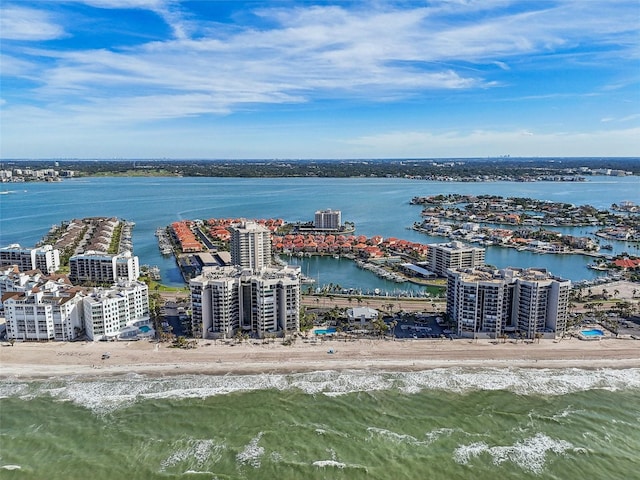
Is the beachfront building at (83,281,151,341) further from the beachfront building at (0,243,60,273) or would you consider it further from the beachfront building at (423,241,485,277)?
the beachfront building at (423,241,485,277)

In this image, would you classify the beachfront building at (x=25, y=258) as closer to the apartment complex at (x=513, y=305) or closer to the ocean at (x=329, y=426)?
the ocean at (x=329, y=426)

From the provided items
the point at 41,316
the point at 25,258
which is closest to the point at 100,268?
the point at 25,258

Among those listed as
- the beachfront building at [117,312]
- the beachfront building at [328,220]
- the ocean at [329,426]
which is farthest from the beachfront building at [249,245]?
the beachfront building at [328,220]

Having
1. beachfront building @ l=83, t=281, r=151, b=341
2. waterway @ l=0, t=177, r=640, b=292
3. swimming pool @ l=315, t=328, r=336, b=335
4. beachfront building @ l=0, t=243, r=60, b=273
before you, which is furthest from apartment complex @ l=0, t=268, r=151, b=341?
beachfront building @ l=0, t=243, r=60, b=273

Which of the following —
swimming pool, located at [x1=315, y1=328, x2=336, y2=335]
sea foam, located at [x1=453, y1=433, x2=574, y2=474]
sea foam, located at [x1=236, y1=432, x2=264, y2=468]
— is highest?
swimming pool, located at [x1=315, y1=328, x2=336, y2=335]

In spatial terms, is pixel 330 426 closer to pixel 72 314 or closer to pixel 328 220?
pixel 72 314

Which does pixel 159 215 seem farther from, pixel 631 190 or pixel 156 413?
pixel 631 190

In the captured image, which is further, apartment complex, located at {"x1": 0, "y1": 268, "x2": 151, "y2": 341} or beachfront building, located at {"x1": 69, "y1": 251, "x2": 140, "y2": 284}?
beachfront building, located at {"x1": 69, "y1": 251, "x2": 140, "y2": 284}
